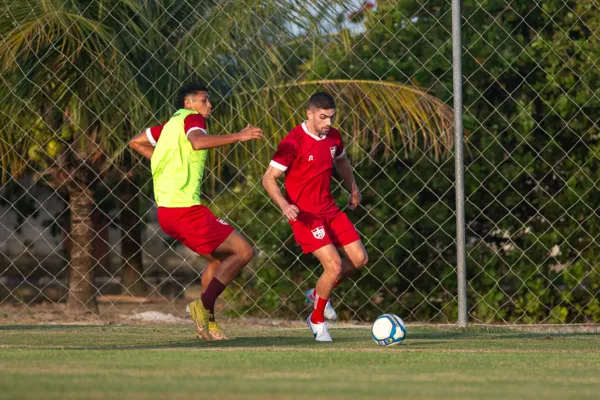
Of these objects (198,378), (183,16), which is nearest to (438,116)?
(183,16)

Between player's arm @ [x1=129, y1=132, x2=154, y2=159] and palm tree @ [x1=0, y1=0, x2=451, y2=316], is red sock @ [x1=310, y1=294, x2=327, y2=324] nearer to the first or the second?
player's arm @ [x1=129, y1=132, x2=154, y2=159]

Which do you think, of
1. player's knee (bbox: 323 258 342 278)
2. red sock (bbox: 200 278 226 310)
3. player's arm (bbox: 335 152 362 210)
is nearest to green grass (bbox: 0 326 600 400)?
red sock (bbox: 200 278 226 310)

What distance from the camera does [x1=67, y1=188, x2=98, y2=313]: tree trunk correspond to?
9.27 meters

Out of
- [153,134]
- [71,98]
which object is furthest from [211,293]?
[71,98]

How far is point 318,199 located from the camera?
277 inches

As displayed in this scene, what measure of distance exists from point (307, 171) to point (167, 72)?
2.09 m

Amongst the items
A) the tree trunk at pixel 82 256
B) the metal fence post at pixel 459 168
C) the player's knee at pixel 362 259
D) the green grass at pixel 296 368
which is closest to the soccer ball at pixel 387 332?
the green grass at pixel 296 368

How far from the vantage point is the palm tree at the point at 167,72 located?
336 inches

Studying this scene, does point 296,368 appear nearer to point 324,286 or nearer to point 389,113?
point 324,286

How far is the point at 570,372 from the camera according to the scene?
498 centimetres

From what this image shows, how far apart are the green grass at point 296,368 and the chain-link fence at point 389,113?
157 centimetres

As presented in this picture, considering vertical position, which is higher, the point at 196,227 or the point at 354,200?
the point at 354,200

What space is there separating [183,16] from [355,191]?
2573 millimetres

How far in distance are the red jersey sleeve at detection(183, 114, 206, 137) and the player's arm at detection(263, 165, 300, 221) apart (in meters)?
0.48
